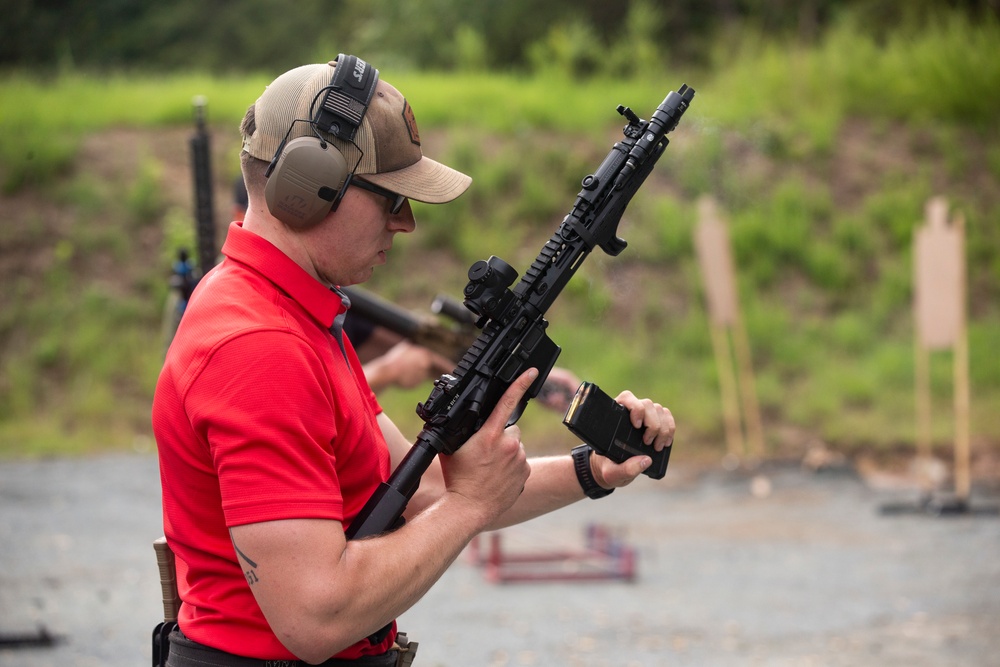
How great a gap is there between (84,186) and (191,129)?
1.71 meters

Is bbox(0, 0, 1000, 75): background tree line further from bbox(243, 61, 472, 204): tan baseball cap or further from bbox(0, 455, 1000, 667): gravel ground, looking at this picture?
bbox(243, 61, 472, 204): tan baseball cap

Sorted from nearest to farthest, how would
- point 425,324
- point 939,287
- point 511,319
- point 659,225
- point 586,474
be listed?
point 511,319
point 586,474
point 425,324
point 939,287
point 659,225

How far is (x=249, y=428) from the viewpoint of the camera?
5.36ft

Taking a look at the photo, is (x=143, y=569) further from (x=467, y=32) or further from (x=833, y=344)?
(x=467, y=32)

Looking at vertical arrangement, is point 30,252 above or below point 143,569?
above

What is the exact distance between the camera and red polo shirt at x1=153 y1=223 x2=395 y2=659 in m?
1.64

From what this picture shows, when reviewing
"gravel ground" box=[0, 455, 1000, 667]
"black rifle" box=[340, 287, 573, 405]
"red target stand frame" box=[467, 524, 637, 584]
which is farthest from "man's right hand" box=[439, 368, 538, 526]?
"red target stand frame" box=[467, 524, 637, 584]

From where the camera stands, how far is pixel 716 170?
12.4 m

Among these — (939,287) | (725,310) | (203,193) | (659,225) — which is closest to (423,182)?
(203,193)

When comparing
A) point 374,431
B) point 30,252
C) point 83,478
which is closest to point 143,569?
point 83,478

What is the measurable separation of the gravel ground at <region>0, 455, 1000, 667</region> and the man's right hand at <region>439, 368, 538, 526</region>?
3457 mm

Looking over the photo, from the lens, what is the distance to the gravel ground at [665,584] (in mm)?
5367

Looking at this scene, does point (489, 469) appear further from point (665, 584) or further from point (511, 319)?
point (665, 584)

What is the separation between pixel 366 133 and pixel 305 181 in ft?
0.54
